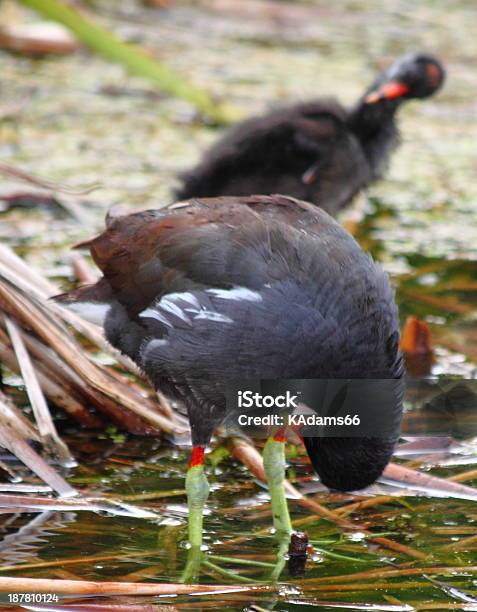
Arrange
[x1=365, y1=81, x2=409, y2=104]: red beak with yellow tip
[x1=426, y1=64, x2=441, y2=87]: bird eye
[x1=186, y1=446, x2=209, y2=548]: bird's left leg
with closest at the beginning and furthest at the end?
[x1=186, y1=446, x2=209, y2=548]: bird's left leg < [x1=365, y1=81, x2=409, y2=104]: red beak with yellow tip < [x1=426, y1=64, x2=441, y2=87]: bird eye

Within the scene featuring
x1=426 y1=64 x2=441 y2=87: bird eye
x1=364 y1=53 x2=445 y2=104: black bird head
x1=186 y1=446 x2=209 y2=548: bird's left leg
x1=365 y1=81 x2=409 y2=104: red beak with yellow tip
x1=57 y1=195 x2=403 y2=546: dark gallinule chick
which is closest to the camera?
x1=57 y1=195 x2=403 y2=546: dark gallinule chick

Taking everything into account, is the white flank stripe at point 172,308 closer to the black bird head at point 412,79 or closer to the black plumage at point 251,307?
the black plumage at point 251,307

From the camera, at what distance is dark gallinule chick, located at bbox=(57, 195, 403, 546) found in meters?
2.83

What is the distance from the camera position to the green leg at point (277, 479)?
3.07 m

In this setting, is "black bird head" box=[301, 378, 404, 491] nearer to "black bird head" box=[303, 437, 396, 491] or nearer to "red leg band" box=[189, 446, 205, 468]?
"black bird head" box=[303, 437, 396, 491]

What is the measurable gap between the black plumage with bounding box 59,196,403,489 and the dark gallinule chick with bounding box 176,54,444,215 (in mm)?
1800

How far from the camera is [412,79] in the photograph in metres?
5.53

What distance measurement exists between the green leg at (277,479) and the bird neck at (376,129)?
7.90ft

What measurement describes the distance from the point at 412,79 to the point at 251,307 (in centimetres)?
291

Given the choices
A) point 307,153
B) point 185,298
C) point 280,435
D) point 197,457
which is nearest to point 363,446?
point 280,435

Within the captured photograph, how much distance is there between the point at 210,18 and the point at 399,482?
229 inches

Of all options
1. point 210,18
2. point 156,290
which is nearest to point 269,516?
point 156,290

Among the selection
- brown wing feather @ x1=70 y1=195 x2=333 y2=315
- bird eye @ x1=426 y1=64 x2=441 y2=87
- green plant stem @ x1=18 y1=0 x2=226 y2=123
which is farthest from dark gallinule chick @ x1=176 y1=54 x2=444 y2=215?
brown wing feather @ x1=70 y1=195 x2=333 y2=315

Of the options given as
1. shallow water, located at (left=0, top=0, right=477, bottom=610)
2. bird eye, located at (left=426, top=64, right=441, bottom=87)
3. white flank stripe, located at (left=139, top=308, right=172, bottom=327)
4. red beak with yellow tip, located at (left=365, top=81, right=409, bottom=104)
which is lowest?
shallow water, located at (left=0, top=0, right=477, bottom=610)
